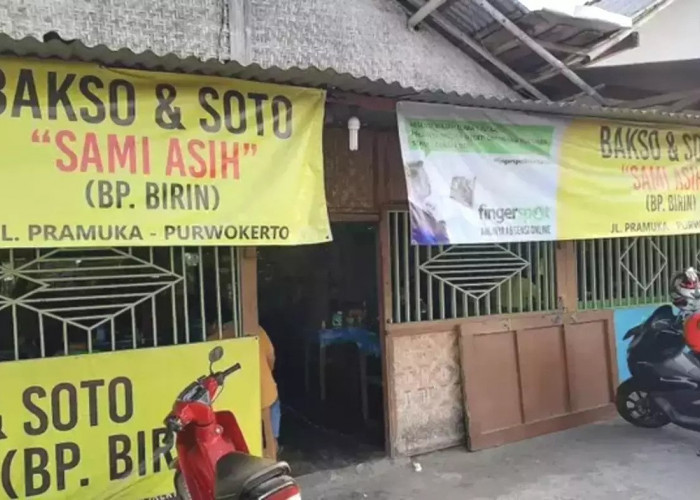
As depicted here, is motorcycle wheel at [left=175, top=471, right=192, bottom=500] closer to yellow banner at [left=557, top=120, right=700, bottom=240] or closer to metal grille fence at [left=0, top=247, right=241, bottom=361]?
metal grille fence at [left=0, top=247, right=241, bottom=361]

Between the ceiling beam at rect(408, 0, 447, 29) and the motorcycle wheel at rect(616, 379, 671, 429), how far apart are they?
12.9 feet

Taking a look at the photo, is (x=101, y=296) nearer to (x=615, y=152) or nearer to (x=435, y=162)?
(x=435, y=162)

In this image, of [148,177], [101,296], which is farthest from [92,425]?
[148,177]

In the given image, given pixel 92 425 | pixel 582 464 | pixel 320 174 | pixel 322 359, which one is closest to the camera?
pixel 92 425

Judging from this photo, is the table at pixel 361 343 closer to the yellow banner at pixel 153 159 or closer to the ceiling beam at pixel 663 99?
the yellow banner at pixel 153 159

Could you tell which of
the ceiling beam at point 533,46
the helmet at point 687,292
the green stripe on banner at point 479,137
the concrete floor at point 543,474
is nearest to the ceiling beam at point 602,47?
the ceiling beam at point 533,46

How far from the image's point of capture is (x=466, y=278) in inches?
256

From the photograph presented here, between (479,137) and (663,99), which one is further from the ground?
(663,99)

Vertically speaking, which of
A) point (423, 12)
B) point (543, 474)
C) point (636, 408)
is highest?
point (423, 12)

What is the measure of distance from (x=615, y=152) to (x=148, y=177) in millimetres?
4149

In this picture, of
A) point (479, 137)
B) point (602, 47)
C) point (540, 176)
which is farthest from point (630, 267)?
point (479, 137)

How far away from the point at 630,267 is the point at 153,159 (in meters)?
5.52

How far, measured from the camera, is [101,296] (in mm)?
4562

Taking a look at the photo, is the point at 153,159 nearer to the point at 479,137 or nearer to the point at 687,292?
the point at 479,137
